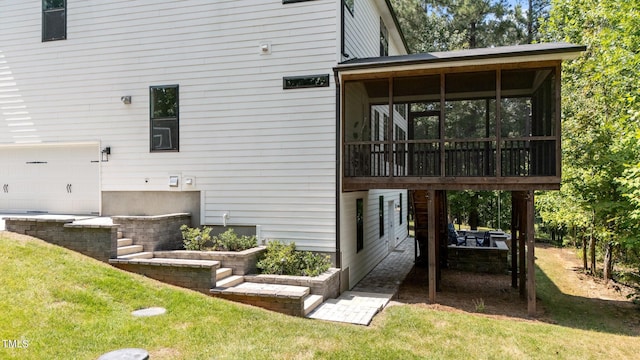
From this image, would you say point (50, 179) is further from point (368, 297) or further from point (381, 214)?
point (381, 214)

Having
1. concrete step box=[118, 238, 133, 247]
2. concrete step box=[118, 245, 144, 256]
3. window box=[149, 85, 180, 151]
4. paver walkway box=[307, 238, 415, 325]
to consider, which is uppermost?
window box=[149, 85, 180, 151]

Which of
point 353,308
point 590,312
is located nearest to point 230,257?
point 353,308

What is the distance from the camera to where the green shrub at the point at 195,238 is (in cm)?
879

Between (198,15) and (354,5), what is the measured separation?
3892 millimetres

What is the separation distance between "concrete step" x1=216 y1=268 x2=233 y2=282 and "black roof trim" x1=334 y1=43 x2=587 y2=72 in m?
4.72

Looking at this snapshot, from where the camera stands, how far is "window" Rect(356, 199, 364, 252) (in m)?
10.3

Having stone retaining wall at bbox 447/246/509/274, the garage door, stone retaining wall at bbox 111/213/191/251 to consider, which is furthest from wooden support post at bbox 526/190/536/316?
the garage door

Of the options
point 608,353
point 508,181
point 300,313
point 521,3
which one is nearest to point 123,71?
point 300,313

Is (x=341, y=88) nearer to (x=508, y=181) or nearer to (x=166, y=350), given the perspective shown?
(x=508, y=181)

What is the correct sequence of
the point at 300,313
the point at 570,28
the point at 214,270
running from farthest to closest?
the point at 570,28 < the point at 214,270 < the point at 300,313

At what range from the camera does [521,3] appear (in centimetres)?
2625

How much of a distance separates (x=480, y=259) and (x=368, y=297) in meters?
5.30

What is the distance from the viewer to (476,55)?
24.9 ft

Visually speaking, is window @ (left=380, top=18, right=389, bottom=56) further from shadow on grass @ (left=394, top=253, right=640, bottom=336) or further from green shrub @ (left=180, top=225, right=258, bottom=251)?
green shrub @ (left=180, top=225, right=258, bottom=251)
